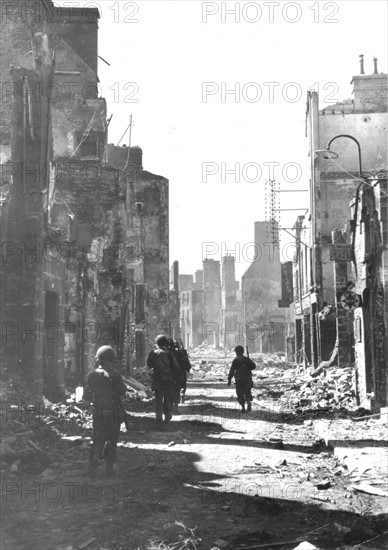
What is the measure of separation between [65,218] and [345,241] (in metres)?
9.16

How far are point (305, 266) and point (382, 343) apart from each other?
19.1 meters

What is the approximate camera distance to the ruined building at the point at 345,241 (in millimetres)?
14211

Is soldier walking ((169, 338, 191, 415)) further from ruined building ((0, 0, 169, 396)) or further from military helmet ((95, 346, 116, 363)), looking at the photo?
military helmet ((95, 346, 116, 363))

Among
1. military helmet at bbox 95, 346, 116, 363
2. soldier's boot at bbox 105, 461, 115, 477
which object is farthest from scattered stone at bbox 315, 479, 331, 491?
military helmet at bbox 95, 346, 116, 363

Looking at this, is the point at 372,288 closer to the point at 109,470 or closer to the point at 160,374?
the point at 160,374

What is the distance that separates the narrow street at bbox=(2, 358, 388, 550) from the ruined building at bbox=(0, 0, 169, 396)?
6.98 feet

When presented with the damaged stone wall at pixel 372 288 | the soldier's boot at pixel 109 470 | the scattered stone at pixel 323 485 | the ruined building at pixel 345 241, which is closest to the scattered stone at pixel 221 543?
the scattered stone at pixel 323 485

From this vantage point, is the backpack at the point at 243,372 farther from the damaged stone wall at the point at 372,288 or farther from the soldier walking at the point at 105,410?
the soldier walking at the point at 105,410

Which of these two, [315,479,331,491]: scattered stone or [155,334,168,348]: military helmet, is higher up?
[155,334,168,348]: military helmet

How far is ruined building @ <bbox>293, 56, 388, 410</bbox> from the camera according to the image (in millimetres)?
14211

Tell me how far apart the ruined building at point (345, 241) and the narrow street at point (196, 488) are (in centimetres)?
270

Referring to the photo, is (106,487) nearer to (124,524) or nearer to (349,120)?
(124,524)

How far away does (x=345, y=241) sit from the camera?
20.9 meters

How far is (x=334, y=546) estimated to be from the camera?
5.58 m
